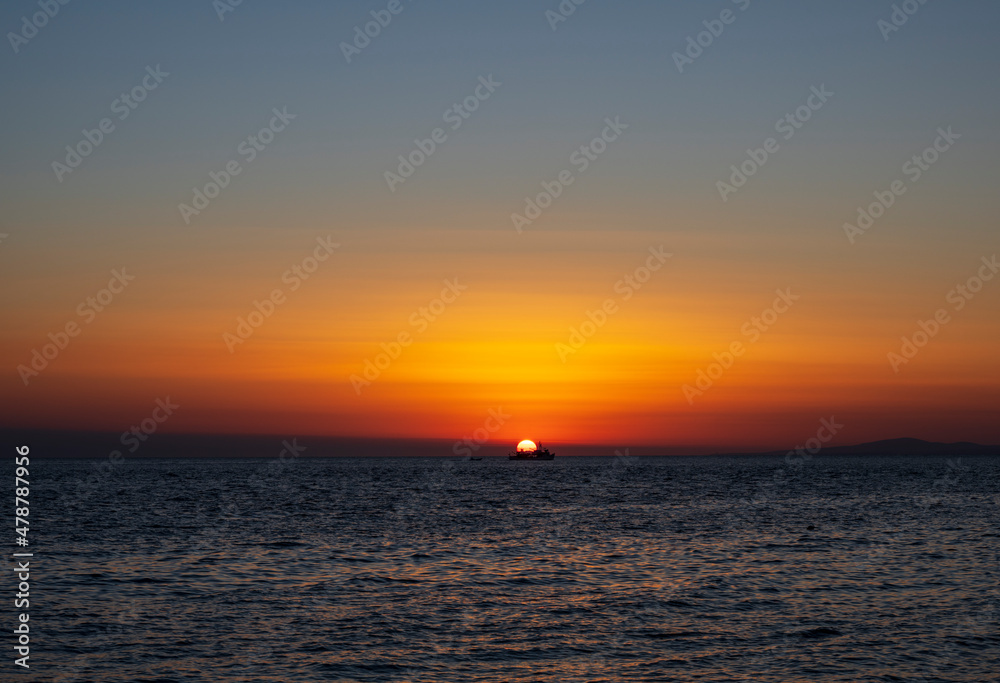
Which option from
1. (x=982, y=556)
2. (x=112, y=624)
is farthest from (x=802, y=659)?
(x=982, y=556)

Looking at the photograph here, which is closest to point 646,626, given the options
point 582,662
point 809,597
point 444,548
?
point 582,662

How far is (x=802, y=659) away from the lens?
86.6 feet

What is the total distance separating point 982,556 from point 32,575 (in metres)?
46.2

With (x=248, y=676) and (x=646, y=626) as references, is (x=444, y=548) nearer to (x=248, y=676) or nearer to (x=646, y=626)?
(x=646, y=626)

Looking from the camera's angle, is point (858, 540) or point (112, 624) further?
point (858, 540)

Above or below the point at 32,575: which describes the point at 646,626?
below

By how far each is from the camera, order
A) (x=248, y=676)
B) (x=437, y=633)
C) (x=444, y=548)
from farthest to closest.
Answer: (x=444, y=548) < (x=437, y=633) < (x=248, y=676)

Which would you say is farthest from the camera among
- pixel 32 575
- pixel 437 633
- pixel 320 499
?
pixel 320 499

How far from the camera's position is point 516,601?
34.9 metres

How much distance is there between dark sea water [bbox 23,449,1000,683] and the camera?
1016 inches

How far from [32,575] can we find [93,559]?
19.6 ft

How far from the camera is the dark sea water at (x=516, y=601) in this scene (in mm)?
25797

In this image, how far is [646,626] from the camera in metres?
30.6

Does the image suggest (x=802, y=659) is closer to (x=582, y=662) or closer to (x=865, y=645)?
(x=865, y=645)
